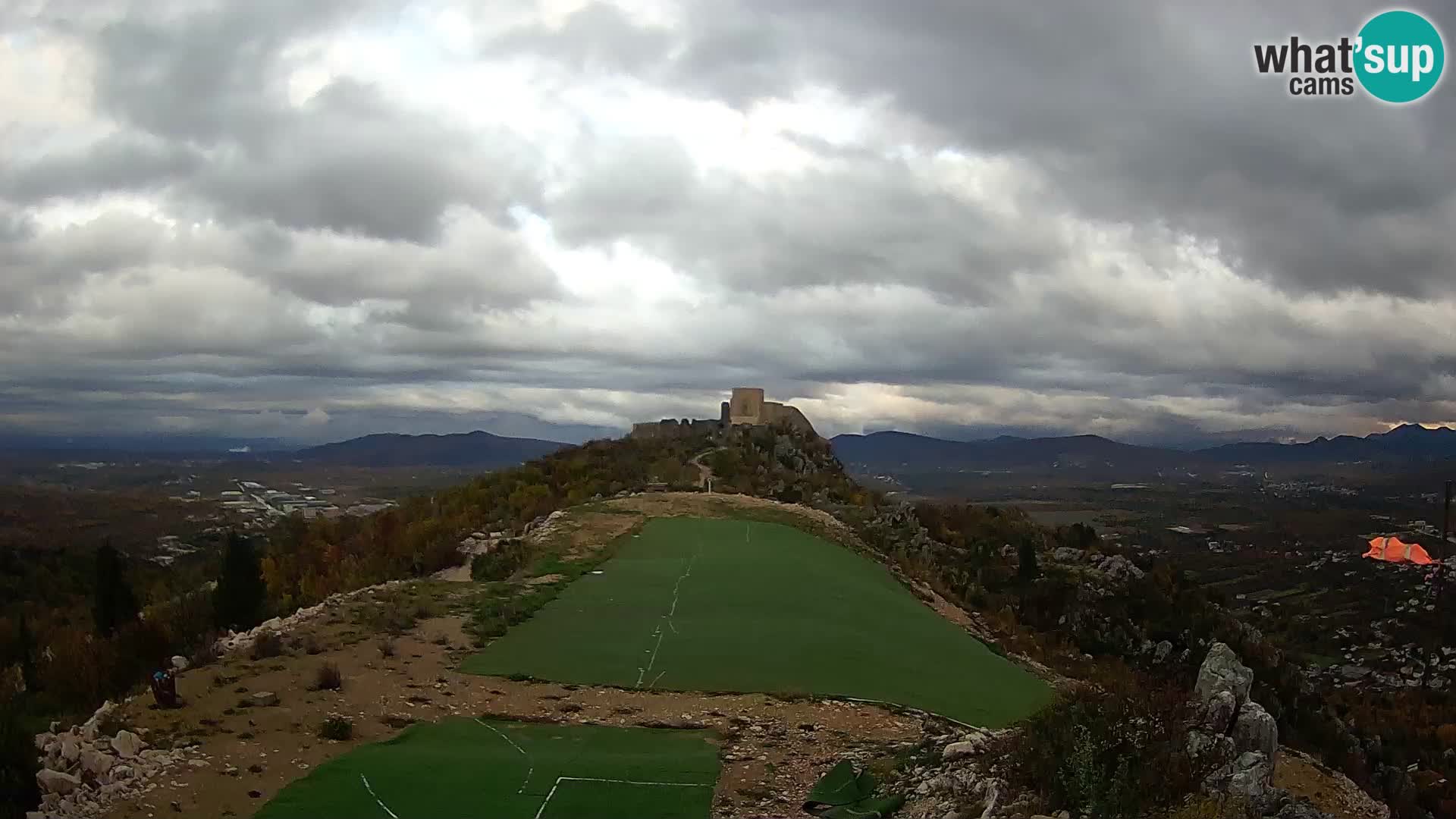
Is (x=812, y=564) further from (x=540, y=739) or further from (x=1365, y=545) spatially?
(x=1365, y=545)

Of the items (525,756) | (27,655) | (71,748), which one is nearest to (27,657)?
(27,655)

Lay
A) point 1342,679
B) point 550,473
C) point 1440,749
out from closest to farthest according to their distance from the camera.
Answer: point 1440,749
point 550,473
point 1342,679

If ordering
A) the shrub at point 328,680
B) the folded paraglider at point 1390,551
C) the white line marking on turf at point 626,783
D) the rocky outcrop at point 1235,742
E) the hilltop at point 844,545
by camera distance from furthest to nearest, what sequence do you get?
the folded paraglider at point 1390,551 → the shrub at point 328,680 → the white line marking on turf at point 626,783 → the hilltop at point 844,545 → the rocky outcrop at point 1235,742

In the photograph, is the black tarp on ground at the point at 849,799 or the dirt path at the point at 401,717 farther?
the dirt path at the point at 401,717

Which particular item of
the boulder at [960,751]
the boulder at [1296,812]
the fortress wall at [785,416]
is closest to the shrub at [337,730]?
the boulder at [960,751]

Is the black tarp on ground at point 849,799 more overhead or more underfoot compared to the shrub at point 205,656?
more underfoot

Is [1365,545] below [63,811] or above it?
below

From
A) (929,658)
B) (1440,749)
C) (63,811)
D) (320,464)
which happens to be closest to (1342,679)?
(1440,749)

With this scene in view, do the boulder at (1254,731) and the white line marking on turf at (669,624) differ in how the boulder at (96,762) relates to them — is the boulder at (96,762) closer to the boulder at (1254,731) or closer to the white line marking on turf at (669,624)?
the white line marking on turf at (669,624)
